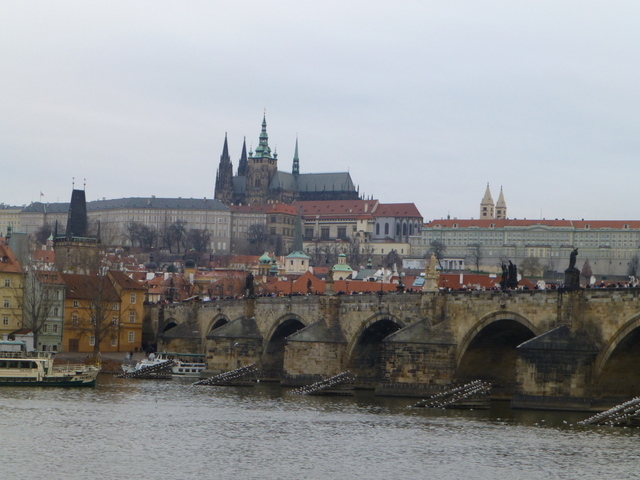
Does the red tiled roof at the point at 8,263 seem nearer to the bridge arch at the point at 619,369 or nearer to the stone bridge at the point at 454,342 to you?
the stone bridge at the point at 454,342

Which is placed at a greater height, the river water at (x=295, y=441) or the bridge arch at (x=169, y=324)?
the bridge arch at (x=169, y=324)

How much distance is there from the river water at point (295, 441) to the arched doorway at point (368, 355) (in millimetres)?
8439

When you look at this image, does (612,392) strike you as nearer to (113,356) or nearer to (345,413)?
(345,413)

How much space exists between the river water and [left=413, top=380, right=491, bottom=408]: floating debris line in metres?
0.81

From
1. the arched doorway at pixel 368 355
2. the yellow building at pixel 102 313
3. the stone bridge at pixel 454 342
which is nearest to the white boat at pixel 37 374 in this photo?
the stone bridge at pixel 454 342

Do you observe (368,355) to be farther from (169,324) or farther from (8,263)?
(169,324)

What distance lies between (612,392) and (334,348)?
21290mm

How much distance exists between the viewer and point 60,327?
96500 mm

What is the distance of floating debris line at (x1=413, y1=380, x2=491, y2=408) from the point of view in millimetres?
61094

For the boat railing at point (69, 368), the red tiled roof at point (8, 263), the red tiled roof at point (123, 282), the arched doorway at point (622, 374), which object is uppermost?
the red tiled roof at point (8, 263)

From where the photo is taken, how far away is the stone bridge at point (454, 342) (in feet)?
183

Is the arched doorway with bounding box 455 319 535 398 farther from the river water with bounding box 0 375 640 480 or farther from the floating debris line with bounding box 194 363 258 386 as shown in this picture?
the floating debris line with bounding box 194 363 258 386

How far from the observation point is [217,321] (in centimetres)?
9481

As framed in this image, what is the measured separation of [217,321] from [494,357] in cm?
3322
